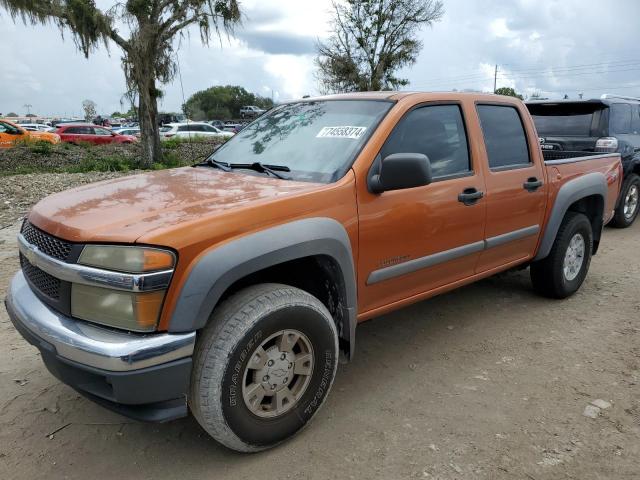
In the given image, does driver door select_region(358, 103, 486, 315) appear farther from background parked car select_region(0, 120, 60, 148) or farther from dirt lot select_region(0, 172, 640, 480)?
background parked car select_region(0, 120, 60, 148)

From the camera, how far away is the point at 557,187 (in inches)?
169

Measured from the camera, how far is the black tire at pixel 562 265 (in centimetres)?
445

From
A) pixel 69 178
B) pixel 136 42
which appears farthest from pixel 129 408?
pixel 136 42

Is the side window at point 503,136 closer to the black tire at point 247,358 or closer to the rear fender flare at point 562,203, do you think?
the rear fender flare at point 562,203

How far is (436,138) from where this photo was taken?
3424 mm

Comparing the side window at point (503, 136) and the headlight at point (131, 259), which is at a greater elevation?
the side window at point (503, 136)

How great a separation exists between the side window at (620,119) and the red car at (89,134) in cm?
1848

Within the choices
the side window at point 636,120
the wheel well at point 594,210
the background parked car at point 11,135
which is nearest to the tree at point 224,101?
the background parked car at point 11,135

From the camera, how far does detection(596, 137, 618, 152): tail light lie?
735 centimetres

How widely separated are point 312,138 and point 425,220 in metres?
0.86

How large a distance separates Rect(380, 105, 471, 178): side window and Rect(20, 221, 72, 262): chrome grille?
1744mm

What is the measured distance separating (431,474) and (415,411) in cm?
54

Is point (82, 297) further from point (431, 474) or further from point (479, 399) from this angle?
point (479, 399)

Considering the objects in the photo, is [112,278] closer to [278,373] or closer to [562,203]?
[278,373]
